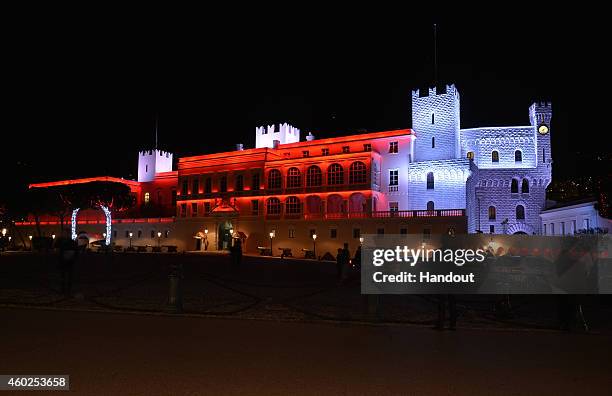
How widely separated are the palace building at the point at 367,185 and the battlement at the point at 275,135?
12 cm

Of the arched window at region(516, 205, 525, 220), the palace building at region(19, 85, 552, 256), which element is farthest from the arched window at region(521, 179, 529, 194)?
the arched window at region(516, 205, 525, 220)

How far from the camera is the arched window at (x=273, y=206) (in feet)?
181

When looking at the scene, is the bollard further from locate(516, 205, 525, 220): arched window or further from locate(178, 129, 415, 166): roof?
locate(516, 205, 525, 220): arched window

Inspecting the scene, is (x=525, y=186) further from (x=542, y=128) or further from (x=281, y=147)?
(x=281, y=147)

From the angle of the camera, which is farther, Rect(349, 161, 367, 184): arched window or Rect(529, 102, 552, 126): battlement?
Rect(529, 102, 552, 126): battlement

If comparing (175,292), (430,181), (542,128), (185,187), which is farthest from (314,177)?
(175,292)

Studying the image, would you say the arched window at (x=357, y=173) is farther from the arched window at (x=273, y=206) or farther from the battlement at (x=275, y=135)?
the battlement at (x=275, y=135)

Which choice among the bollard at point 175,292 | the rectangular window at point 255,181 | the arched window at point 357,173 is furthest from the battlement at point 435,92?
the bollard at point 175,292

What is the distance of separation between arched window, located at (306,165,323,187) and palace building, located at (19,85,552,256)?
103 mm

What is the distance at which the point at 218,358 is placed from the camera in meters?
8.27

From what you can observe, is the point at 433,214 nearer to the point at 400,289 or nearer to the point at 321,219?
the point at 321,219

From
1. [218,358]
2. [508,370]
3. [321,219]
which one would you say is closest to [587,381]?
[508,370]

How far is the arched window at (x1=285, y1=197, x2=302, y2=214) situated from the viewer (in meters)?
54.1

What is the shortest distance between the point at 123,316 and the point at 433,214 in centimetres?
3642
